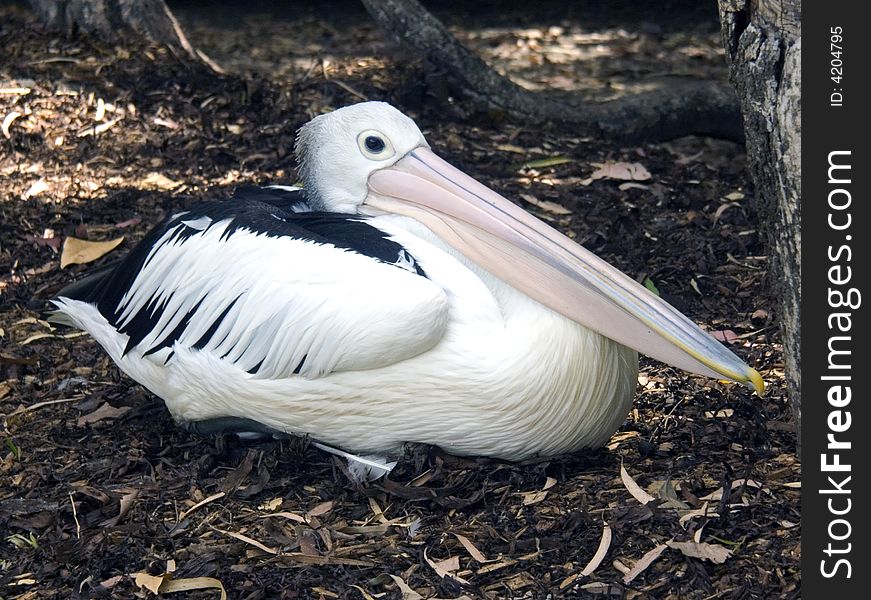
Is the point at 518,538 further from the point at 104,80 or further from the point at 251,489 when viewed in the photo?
the point at 104,80

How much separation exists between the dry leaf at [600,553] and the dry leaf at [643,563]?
0.28 feet

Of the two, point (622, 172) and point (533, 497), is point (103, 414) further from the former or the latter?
point (622, 172)

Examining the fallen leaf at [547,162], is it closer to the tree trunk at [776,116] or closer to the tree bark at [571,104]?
the tree bark at [571,104]

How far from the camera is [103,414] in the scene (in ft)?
12.6

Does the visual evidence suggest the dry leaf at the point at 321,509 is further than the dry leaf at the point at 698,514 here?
Yes

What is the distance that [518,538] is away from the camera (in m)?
3.02

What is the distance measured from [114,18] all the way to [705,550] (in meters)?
4.81

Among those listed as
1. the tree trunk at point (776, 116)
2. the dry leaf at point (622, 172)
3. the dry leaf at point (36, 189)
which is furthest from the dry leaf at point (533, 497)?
the dry leaf at point (36, 189)

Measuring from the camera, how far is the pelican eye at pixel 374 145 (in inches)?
135

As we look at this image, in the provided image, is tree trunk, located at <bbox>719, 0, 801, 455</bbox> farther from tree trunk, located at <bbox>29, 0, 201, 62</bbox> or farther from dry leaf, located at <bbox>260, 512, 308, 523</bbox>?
tree trunk, located at <bbox>29, 0, 201, 62</bbox>

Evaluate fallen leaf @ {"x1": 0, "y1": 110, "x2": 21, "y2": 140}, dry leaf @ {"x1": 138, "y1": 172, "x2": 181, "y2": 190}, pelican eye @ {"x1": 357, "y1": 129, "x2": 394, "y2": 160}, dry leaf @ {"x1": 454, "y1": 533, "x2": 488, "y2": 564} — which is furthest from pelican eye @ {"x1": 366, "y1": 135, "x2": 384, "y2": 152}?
fallen leaf @ {"x1": 0, "y1": 110, "x2": 21, "y2": 140}

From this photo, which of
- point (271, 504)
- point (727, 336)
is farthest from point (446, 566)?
point (727, 336)
